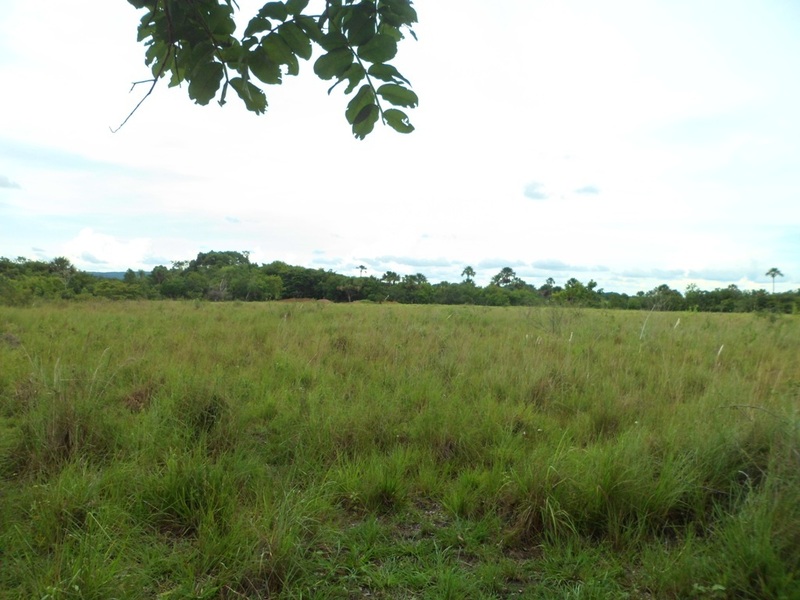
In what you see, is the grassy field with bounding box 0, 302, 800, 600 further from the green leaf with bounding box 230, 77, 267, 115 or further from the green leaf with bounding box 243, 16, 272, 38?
the green leaf with bounding box 243, 16, 272, 38

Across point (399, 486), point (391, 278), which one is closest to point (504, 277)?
point (391, 278)

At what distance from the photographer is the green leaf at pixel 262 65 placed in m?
1.87

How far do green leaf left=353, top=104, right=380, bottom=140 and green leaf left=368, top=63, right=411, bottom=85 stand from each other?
123mm

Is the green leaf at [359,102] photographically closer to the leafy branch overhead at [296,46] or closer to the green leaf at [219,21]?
the leafy branch overhead at [296,46]

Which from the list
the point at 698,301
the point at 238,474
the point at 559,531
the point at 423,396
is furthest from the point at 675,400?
the point at 698,301

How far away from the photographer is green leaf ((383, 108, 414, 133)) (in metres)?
1.90

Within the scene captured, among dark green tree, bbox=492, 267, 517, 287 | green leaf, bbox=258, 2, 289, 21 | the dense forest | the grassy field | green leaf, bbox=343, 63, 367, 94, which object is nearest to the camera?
green leaf, bbox=258, 2, 289, 21

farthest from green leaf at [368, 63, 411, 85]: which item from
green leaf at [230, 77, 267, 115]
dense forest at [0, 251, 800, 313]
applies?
dense forest at [0, 251, 800, 313]

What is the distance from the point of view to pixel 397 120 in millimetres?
1906

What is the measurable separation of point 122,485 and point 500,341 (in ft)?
21.3

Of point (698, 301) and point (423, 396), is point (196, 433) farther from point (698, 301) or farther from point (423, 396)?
point (698, 301)

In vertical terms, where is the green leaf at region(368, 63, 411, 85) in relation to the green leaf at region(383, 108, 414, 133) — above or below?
above

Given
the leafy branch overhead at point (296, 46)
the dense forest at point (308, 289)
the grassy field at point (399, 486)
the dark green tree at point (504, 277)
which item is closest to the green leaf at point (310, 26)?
the leafy branch overhead at point (296, 46)

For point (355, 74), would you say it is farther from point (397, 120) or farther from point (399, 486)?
point (399, 486)
